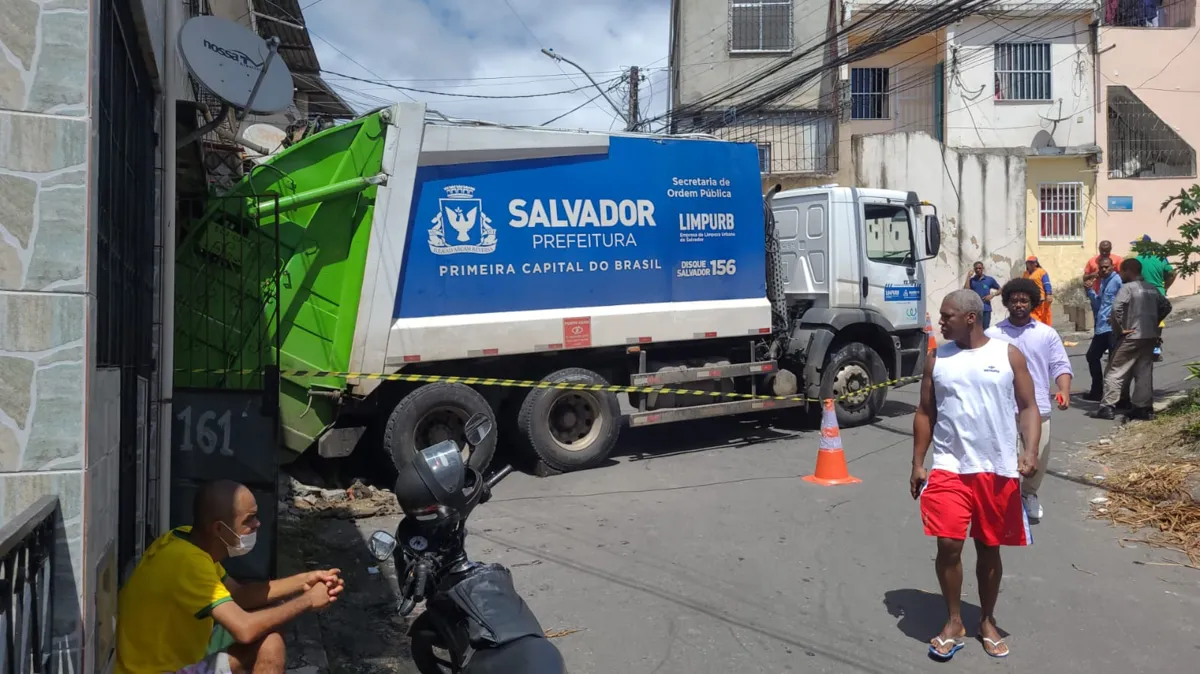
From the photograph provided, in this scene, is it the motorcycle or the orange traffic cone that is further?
the orange traffic cone

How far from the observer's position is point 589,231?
7945mm

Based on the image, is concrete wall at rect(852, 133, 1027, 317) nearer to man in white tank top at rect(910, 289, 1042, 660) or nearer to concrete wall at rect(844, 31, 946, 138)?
concrete wall at rect(844, 31, 946, 138)

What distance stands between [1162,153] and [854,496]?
1886cm

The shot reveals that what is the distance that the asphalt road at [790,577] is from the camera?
4.32 meters

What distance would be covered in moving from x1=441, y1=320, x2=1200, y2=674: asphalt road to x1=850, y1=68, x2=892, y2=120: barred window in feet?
51.2

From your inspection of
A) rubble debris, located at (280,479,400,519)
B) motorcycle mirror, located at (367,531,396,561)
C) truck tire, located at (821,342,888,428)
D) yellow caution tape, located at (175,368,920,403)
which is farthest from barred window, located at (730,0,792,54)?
motorcycle mirror, located at (367,531,396,561)

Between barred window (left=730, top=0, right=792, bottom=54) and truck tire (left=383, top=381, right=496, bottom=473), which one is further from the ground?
barred window (left=730, top=0, right=792, bottom=54)

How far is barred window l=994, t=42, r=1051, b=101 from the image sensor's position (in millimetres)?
21000

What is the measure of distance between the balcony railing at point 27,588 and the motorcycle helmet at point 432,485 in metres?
1.06

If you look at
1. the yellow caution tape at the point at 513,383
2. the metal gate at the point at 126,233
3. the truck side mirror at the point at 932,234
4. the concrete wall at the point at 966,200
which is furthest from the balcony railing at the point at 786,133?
the metal gate at the point at 126,233

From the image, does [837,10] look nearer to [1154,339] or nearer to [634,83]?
[634,83]

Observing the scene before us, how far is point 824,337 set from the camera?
9266 millimetres

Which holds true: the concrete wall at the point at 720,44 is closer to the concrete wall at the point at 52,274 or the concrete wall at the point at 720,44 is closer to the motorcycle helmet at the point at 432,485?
the motorcycle helmet at the point at 432,485

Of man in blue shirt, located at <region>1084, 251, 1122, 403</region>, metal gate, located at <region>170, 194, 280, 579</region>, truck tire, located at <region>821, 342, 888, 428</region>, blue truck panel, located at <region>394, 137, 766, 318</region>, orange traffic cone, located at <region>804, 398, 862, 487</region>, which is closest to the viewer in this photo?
metal gate, located at <region>170, 194, 280, 579</region>
